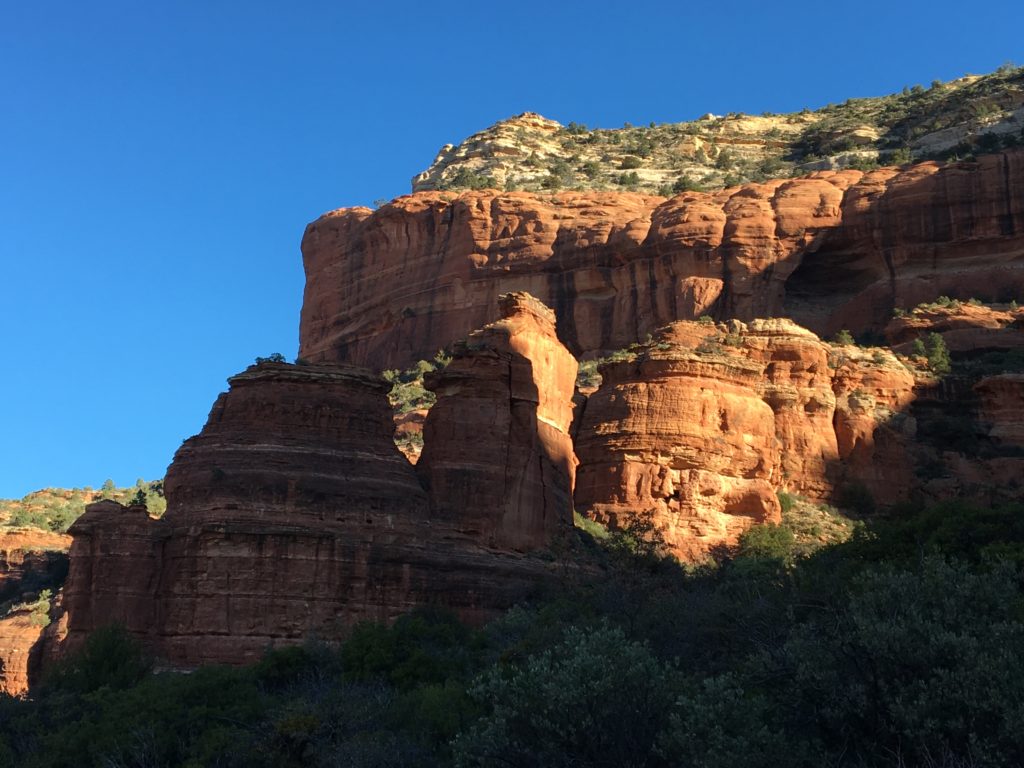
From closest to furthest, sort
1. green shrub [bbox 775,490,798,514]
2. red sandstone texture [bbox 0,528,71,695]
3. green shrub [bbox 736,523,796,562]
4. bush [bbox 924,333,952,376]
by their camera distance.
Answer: red sandstone texture [bbox 0,528,71,695] → green shrub [bbox 736,523,796,562] → green shrub [bbox 775,490,798,514] → bush [bbox 924,333,952,376]

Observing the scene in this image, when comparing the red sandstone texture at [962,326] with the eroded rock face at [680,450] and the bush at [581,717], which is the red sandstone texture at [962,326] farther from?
the bush at [581,717]

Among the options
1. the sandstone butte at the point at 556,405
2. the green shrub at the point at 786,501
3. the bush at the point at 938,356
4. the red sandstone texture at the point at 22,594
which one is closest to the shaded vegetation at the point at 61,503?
the red sandstone texture at the point at 22,594

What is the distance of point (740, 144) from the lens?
118625 millimetres

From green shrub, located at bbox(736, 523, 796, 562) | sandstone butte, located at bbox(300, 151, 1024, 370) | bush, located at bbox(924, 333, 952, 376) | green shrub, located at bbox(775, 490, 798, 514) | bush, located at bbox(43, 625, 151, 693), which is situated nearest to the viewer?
bush, located at bbox(43, 625, 151, 693)

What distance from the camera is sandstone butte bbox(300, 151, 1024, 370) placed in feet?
254

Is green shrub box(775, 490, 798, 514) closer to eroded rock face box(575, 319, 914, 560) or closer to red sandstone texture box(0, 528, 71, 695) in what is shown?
eroded rock face box(575, 319, 914, 560)

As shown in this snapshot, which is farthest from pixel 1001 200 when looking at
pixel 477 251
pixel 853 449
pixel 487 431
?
pixel 487 431

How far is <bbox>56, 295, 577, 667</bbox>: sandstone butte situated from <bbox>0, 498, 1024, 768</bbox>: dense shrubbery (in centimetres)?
149

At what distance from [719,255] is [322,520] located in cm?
4619

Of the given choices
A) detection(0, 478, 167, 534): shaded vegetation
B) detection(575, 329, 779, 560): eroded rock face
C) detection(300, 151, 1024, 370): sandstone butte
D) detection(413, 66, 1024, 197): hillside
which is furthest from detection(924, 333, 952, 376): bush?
detection(0, 478, 167, 534): shaded vegetation

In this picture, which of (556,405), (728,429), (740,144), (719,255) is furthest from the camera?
(740,144)

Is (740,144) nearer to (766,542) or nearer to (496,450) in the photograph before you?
(766,542)

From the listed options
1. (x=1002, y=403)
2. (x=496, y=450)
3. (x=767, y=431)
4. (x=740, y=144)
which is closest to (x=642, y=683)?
(x=496, y=450)

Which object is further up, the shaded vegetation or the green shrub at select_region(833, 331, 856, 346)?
the green shrub at select_region(833, 331, 856, 346)
